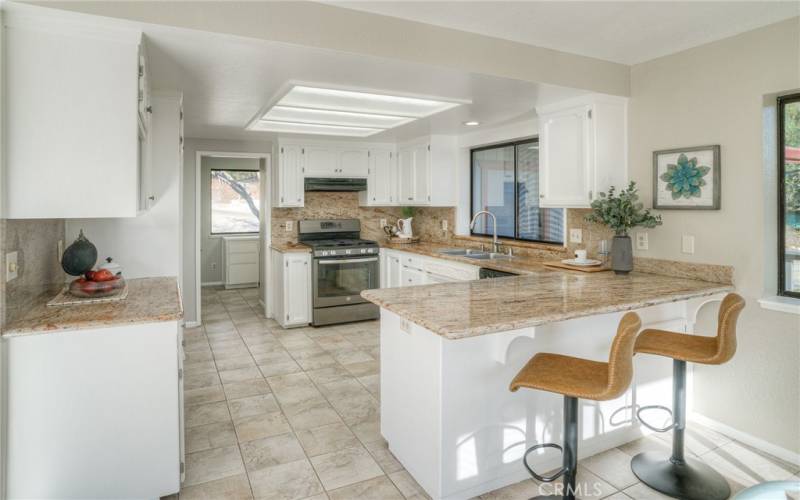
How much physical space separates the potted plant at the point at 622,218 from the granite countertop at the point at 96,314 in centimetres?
264

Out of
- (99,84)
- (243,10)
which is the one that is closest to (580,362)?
(243,10)

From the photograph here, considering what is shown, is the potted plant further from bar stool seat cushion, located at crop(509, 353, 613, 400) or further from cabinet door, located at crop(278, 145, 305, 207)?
cabinet door, located at crop(278, 145, 305, 207)

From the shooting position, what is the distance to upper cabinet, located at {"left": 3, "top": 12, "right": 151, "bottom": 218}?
6.33 feet

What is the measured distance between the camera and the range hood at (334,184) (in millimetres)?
5680

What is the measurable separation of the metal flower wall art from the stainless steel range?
10.7 ft

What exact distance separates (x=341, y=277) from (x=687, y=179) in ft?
11.9

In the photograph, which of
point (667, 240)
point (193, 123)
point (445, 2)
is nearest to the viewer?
point (445, 2)

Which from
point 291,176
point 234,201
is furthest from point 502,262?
point 234,201

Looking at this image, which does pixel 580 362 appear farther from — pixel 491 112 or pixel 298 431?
pixel 491 112

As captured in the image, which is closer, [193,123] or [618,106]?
[618,106]

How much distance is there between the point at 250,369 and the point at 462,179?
309cm

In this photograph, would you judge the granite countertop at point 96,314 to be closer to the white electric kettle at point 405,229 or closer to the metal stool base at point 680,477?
the metal stool base at point 680,477

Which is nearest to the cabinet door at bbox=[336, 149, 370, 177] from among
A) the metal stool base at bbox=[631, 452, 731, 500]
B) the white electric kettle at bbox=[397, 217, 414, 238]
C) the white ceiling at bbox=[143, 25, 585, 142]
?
the white electric kettle at bbox=[397, 217, 414, 238]

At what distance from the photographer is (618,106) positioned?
336cm
